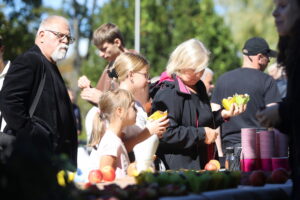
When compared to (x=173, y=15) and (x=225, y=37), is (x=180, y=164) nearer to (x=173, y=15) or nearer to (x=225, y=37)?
(x=225, y=37)

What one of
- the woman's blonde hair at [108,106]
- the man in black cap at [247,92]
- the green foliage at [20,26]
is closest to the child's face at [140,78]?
the woman's blonde hair at [108,106]

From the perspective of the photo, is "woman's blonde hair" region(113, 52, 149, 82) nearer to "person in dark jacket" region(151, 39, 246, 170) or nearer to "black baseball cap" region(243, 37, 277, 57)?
"person in dark jacket" region(151, 39, 246, 170)

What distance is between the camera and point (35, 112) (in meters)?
4.76

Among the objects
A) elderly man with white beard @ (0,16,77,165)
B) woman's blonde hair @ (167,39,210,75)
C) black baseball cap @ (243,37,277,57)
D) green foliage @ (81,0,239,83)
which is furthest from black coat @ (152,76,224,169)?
green foliage @ (81,0,239,83)

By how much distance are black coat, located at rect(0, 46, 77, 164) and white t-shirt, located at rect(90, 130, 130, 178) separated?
358mm

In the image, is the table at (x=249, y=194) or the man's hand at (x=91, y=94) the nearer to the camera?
the table at (x=249, y=194)

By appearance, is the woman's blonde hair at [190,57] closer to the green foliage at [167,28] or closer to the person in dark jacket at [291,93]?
the person in dark jacket at [291,93]

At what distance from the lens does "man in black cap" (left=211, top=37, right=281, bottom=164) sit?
6840 mm

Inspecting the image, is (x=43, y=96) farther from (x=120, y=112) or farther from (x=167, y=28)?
(x=167, y=28)

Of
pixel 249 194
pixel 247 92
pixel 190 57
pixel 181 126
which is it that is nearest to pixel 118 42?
pixel 247 92

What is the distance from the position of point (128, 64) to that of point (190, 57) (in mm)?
509

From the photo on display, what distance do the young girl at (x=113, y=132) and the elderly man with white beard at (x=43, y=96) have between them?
30 cm

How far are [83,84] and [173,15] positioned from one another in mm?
19215

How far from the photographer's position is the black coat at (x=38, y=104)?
4648 mm
